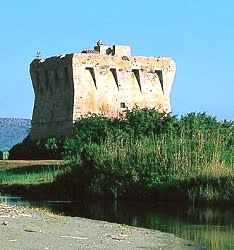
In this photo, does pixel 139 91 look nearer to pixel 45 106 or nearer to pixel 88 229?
pixel 45 106

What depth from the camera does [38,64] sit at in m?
60.8

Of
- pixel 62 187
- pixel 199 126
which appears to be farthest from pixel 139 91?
pixel 62 187

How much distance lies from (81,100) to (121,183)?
2232 cm

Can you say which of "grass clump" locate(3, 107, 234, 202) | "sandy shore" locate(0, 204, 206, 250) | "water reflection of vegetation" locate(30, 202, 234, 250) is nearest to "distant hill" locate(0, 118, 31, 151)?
"grass clump" locate(3, 107, 234, 202)

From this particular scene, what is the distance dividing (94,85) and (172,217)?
31699mm

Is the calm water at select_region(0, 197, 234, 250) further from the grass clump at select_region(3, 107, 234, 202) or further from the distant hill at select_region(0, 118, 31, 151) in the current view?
the distant hill at select_region(0, 118, 31, 151)

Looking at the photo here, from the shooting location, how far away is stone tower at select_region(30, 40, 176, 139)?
5750 cm

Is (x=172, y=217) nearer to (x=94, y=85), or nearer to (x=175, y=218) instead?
(x=175, y=218)

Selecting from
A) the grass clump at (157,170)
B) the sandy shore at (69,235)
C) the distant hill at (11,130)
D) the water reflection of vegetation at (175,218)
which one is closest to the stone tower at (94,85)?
the grass clump at (157,170)

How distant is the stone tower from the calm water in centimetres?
2384

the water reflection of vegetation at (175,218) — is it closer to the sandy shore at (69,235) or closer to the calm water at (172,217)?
the calm water at (172,217)

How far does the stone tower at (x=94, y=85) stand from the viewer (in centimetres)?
5750

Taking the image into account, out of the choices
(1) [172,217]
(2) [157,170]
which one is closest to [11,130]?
(2) [157,170]

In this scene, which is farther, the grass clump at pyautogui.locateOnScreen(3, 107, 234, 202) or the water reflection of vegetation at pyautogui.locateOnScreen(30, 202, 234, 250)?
the grass clump at pyautogui.locateOnScreen(3, 107, 234, 202)
